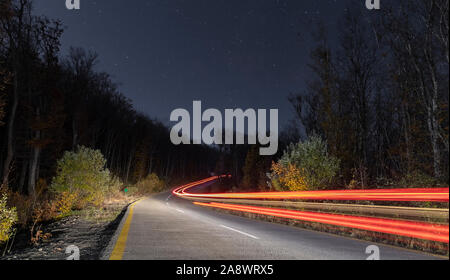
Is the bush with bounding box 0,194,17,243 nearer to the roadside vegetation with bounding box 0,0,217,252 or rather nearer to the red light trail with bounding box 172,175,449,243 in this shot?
the roadside vegetation with bounding box 0,0,217,252

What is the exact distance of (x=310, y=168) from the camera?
18.2 meters

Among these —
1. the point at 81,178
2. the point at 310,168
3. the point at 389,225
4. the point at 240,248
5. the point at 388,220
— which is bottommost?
the point at 240,248

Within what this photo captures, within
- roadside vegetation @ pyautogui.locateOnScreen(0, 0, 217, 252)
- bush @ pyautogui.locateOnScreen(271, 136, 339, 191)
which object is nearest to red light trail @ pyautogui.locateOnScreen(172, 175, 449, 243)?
bush @ pyautogui.locateOnScreen(271, 136, 339, 191)

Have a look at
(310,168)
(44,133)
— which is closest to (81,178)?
(44,133)

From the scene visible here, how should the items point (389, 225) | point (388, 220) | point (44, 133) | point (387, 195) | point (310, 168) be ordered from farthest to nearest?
1. point (44, 133)
2. point (310, 168)
3. point (387, 195)
4. point (388, 220)
5. point (389, 225)

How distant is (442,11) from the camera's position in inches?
614

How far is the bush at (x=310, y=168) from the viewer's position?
58.3 feet

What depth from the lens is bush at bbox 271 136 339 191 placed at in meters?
17.8

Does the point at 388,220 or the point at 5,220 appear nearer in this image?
the point at 388,220

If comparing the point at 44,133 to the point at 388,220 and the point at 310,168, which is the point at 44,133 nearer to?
the point at 310,168

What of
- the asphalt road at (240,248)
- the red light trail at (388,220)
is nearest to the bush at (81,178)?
the red light trail at (388,220)

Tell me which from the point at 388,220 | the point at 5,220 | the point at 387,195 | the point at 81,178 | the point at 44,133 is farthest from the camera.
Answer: the point at 44,133

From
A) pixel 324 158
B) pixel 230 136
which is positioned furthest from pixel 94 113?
pixel 324 158

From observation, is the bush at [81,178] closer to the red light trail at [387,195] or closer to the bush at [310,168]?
the bush at [310,168]
